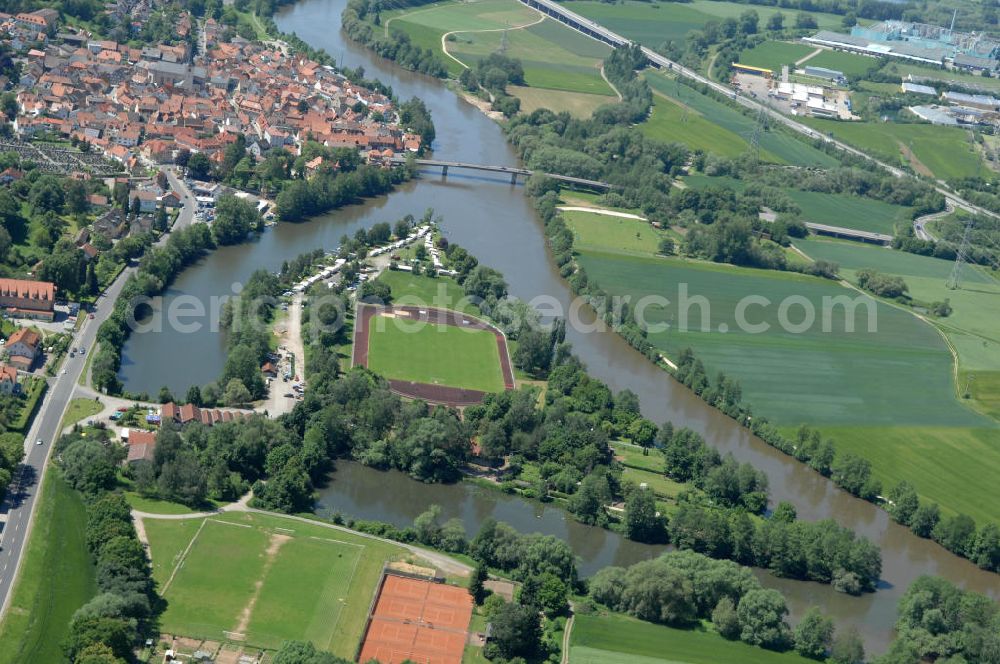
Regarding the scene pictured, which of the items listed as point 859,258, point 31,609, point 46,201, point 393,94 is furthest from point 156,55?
point 31,609

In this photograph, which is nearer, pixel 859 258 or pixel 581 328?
pixel 581 328

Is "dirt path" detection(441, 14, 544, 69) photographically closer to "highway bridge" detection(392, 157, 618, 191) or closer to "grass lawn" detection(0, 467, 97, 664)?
"highway bridge" detection(392, 157, 618, 191)

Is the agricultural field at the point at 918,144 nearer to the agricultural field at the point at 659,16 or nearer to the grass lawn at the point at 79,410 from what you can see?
the agricultural field at the point at 659,16

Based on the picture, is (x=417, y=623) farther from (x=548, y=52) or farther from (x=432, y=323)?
(x=548, y=52)

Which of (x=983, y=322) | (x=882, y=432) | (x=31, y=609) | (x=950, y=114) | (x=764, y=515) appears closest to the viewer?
(x=31, y=609)

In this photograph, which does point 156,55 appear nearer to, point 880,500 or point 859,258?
point 859,258

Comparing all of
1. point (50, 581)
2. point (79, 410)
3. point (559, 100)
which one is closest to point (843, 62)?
point (559, 100)
